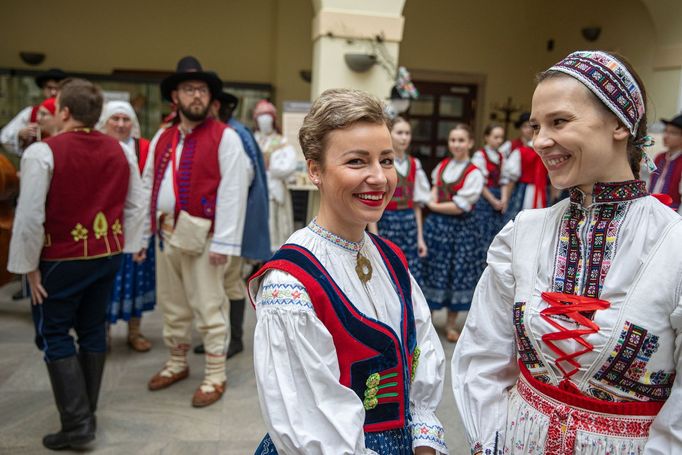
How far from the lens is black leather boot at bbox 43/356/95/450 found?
246 centimetres

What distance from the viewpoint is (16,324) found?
4.17 m

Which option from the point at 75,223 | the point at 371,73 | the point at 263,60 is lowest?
the point at 75,223

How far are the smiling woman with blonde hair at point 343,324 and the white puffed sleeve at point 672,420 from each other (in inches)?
17.5

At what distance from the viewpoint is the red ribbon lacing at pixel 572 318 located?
112 centimetres

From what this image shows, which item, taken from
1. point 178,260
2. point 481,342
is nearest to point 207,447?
point 178,260

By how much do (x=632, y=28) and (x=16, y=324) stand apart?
7163mm

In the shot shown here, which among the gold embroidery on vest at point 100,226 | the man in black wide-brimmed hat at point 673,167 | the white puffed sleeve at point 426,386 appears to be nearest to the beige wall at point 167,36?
the man in black wide-brimmed hat at point 673,167

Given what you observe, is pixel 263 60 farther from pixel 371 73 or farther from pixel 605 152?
pixel 605 152

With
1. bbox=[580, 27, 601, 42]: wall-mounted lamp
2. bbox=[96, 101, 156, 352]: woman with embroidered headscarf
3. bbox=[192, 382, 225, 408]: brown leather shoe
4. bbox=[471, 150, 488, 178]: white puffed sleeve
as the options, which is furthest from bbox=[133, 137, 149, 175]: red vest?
bbox=[580, 27, 601, 42]: wall-mounted lamp

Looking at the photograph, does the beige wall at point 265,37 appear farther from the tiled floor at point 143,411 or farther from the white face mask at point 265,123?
the tiled floor at point 143,411

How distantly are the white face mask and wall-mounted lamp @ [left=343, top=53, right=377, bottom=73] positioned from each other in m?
0.96

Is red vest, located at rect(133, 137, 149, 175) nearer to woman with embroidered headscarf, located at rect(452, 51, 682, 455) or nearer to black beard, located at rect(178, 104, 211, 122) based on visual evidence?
black beard, located at rect(178, 104, 211, 122)

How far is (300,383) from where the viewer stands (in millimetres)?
1114

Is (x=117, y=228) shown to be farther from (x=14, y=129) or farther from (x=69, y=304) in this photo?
(x=14, y=129)
